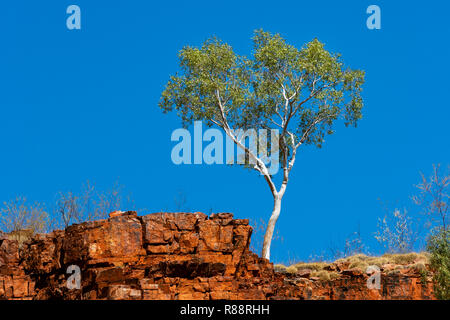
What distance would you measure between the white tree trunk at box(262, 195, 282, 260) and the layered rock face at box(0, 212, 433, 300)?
30.4 ft

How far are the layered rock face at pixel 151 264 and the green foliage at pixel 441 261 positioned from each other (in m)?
1.94

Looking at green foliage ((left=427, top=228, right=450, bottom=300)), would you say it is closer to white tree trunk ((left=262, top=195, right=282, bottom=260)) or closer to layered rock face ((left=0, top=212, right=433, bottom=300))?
layered rock face ((left=0, top=212, right=433, bottom=300))

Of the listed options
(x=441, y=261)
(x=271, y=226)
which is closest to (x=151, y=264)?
(x=441, y=261)

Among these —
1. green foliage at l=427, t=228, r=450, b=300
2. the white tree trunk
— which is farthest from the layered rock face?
the white tree trunk

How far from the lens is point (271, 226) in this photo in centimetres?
3441

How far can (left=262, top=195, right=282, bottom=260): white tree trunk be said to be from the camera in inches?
1335

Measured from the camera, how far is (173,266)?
68.2ft

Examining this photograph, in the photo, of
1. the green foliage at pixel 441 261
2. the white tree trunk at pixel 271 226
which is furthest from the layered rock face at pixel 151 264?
the white tree trunk at pixel 271 226

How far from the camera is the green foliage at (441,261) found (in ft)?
82.0

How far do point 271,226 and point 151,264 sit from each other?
14242 millimetres

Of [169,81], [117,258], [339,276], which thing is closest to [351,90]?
[169,81]

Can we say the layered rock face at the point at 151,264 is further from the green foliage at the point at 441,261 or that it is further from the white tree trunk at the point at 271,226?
the white tree trunk at the point at 271,226
